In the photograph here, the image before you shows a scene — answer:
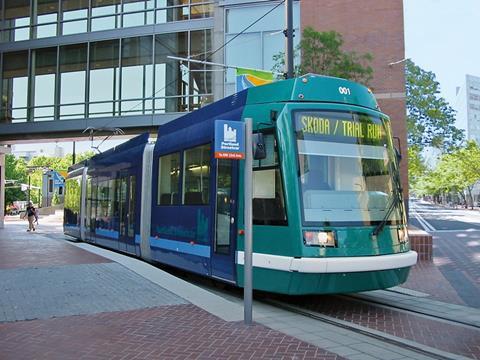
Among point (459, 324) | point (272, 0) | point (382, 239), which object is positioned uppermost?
point (272, 0)

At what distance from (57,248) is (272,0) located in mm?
14038

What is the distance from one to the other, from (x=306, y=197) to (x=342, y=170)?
70 cm

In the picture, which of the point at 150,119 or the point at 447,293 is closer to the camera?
the point at 447,293

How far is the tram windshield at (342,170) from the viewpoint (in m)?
7.24

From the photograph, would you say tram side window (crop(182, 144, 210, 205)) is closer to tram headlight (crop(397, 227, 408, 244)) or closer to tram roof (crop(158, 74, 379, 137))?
tram roof (crop(158, 74, 379, 137))

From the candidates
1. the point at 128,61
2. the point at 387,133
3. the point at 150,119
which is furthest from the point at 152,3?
the point at 387,133

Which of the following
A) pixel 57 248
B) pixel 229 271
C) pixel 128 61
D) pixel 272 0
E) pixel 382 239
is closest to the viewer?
pixel 382 239

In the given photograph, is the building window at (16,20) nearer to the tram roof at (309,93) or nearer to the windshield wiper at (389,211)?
the tram roof at (309,93)

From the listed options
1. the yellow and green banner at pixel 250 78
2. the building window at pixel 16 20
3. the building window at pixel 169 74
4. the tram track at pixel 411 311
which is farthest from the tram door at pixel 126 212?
the building window at pixel 16 20

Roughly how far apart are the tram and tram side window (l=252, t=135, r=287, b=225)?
1cm

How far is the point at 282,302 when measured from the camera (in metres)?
8.23

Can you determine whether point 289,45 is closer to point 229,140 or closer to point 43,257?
point 229,140

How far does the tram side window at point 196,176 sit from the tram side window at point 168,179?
0.42 metres

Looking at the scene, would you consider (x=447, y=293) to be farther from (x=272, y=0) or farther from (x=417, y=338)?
(x=272, y=0)
